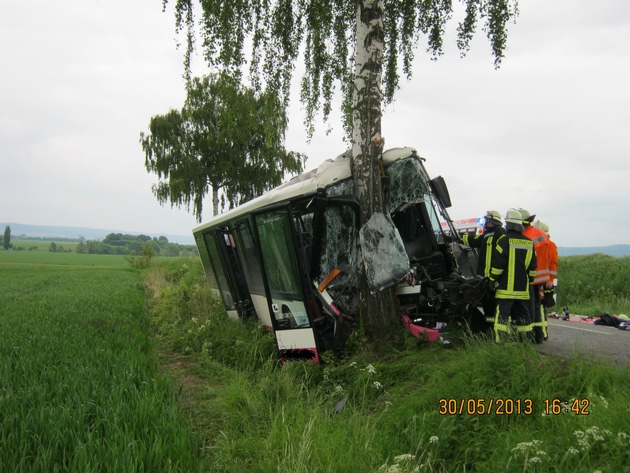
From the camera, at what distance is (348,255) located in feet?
20.6

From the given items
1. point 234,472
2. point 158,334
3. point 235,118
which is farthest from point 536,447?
point 158,334

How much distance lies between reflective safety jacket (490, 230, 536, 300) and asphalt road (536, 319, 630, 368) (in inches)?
28.9

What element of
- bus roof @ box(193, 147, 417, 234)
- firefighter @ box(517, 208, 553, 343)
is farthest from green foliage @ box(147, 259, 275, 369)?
firefighter @ box(517, 208, 553, 343)

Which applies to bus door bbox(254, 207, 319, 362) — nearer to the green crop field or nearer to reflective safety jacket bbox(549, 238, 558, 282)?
the green crop field

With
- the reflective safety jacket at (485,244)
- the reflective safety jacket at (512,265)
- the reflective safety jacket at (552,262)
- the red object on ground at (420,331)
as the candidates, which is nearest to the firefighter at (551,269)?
the reflective safety jacket at (552,262)

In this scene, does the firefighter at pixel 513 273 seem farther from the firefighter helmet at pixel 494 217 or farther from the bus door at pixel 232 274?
the bus door at pixel 232 274

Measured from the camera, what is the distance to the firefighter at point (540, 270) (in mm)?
6074

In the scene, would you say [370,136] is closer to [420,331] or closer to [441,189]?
[441,189]

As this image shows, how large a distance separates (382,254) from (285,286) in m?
1.39

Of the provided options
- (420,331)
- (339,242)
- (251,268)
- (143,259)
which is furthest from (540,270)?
(143,259)

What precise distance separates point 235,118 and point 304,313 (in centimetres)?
312

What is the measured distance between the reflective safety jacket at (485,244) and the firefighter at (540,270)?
42cm

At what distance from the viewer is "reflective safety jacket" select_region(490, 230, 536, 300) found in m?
5.46

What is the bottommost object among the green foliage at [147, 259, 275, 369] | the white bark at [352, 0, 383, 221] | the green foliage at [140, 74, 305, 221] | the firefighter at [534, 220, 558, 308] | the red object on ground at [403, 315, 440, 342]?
the green foliage at [147, 259, 275, 369]
